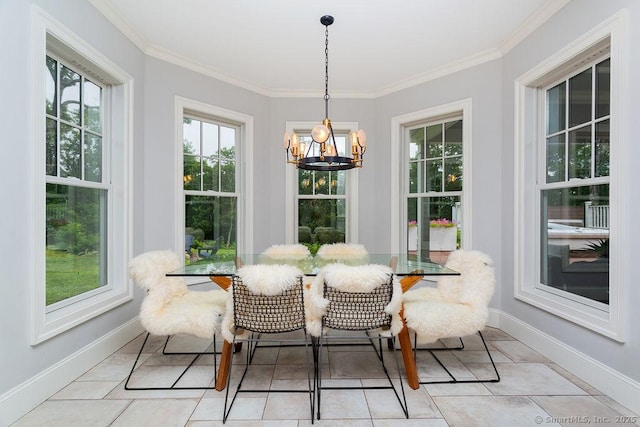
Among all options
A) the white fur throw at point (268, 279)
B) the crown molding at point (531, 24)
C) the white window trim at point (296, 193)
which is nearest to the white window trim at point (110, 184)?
the white fur throw at point (268, 279)

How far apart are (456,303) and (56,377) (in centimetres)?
293

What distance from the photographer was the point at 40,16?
81.6 inches

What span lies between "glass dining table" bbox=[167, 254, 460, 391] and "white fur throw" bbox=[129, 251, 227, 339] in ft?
0.44

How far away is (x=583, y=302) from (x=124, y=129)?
13.6ft

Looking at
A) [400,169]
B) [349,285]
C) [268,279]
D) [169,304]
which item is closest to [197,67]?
[169,304]

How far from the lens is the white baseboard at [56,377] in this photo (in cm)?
189

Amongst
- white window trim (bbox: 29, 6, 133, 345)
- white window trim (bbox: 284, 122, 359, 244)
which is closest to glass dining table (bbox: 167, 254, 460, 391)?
white window trim (bbox: 29, 6, 133, 345)

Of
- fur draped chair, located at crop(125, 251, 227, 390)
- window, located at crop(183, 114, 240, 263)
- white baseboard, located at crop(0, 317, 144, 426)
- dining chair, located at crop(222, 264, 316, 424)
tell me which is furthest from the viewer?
window, located at crop(183, 114, 240, 263)

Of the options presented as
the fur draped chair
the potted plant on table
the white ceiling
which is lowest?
the fur draped chair

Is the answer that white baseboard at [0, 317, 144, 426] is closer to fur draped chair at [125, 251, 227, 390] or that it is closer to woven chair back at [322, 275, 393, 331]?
fur draped chair at [125, 251, 227, 390]

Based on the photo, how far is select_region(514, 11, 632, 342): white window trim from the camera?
2.07 metres

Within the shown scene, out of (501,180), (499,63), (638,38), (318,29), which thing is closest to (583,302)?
(501,180)

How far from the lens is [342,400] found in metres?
2.11

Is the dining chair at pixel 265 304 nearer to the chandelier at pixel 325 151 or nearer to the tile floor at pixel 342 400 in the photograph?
the tile floor at pixel 342 400
